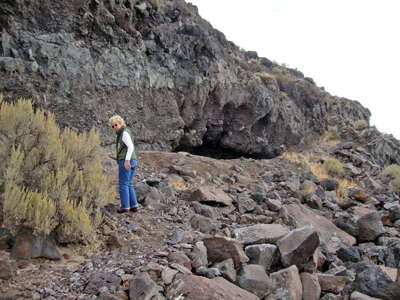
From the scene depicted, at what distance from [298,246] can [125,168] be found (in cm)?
253

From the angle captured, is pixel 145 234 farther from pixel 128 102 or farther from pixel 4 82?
pixel 128 102

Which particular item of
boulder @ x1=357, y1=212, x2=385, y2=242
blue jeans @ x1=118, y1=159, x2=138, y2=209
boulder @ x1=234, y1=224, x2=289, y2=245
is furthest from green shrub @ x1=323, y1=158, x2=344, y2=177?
blue jeans @ x1=118, y1=159, x2=138, y2=209

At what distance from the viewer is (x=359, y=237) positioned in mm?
7266

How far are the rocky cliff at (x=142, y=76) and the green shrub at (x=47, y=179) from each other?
424 centimetres

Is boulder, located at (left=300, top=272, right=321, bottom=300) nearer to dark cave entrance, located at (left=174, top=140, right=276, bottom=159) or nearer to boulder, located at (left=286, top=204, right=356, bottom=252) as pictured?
boulder, located at (left=286, top=204, right=356, bottom=252)

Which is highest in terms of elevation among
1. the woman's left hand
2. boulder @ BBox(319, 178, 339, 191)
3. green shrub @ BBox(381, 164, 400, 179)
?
green shrub @ BBox(381, 164, 400, 179)

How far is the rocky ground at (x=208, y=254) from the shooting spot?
10.9ft

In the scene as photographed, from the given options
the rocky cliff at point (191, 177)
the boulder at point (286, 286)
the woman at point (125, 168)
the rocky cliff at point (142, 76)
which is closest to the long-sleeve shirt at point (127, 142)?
the woman at point (125, 168)

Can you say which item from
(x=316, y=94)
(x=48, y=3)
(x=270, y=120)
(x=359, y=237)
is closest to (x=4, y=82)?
(x=48, y=3)

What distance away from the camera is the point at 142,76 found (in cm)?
1130

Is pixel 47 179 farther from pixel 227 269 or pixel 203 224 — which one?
pixel 203 224

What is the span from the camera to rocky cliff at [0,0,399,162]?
29.3 feet

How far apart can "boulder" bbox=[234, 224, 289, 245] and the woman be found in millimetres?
1547

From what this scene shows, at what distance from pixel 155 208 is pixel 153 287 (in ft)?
8.57
